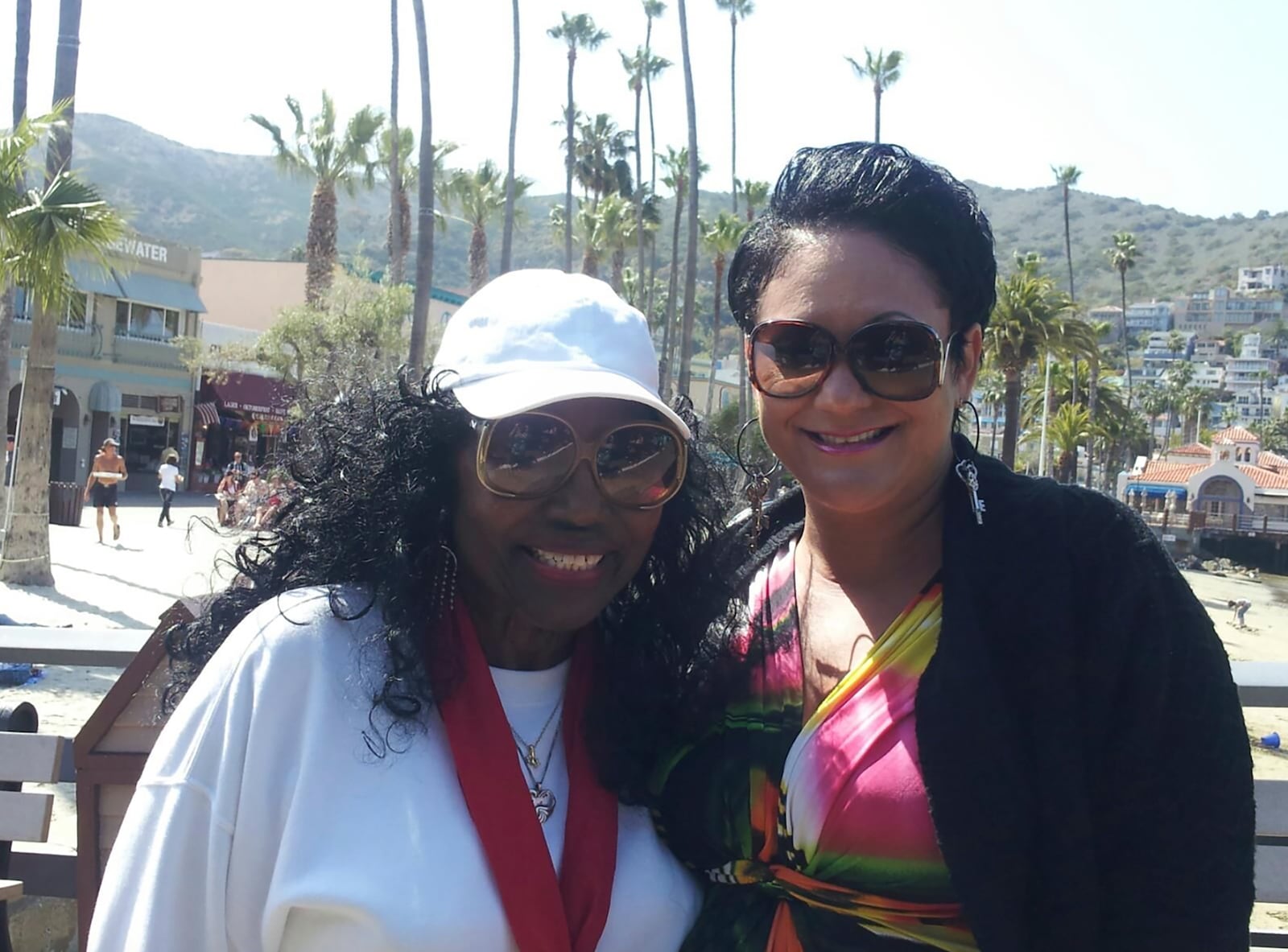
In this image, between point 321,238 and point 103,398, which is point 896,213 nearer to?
point 321,238

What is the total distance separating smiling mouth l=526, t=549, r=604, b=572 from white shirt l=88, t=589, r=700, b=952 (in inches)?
13.9

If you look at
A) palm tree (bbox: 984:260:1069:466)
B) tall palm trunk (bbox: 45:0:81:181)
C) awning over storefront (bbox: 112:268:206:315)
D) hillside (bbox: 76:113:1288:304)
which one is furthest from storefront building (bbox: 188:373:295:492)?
hillside (bbox: 76:113:1288:304)

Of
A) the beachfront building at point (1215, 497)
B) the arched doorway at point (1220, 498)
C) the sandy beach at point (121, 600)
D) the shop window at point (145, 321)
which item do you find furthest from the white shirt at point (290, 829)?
the arched doorway at point (1220, 498)

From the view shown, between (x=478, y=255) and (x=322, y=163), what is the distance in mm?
9479

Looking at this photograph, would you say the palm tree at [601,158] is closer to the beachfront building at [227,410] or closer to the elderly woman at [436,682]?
the beachfront building at [227,410]

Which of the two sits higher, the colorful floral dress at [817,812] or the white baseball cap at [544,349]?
the white baseball cap at [544,349]

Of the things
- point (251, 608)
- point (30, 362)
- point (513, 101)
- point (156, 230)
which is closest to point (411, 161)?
point (513, 101)

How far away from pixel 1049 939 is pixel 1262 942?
71.5 inches

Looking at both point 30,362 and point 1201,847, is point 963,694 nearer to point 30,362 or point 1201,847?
point 1201,847

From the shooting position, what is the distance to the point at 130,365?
99.7ft

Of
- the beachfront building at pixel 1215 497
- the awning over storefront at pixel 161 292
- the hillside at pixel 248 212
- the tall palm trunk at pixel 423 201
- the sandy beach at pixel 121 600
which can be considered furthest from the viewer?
the hillside at pixel 248 212

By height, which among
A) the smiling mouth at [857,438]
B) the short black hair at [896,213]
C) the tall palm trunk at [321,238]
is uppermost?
the tall palm trunk at [321,238]

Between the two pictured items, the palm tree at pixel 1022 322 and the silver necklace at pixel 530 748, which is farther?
the palm tree at pixel 1022 322

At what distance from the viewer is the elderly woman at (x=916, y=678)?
1.58 m
